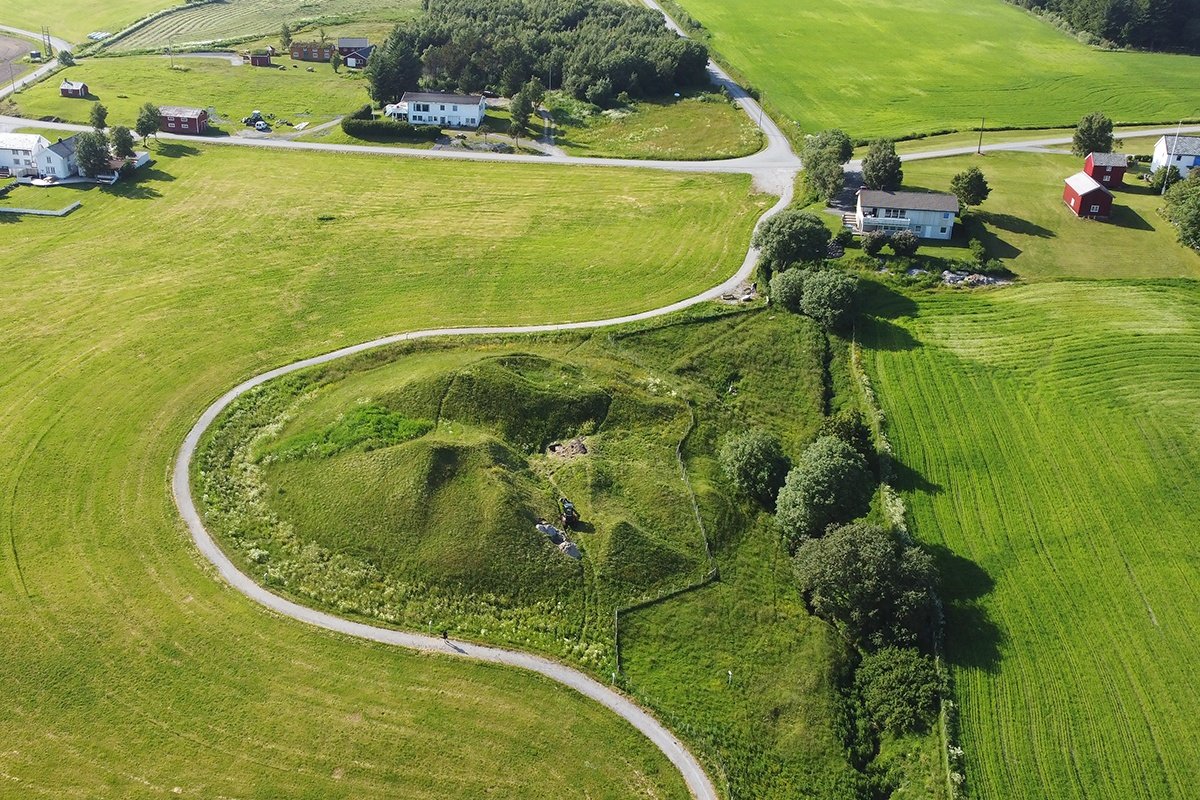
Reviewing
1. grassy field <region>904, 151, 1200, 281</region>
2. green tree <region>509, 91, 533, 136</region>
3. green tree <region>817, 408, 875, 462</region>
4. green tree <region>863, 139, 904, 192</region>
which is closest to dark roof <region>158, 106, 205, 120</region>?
green tree <region>509, 91, 533, 136</region>

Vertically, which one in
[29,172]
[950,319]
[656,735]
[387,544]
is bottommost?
[656,735]

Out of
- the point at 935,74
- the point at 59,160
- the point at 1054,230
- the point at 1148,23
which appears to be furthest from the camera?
the point at 1148,23

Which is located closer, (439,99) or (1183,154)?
(1183,154)

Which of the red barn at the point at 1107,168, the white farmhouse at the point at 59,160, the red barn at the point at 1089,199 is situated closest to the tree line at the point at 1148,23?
the red barn at the point at 1107,168

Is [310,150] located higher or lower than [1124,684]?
higher

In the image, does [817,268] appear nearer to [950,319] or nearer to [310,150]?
[950,319]

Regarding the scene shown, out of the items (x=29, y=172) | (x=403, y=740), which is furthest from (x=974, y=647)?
(x=29, y=172)

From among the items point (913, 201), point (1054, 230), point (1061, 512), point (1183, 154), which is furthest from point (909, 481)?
point (1183, 154)

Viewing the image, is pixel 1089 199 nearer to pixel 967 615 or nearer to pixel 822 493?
pixel 822 493
